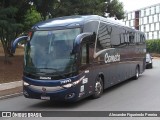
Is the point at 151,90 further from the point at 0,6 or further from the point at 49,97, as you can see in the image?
the point at 0,6

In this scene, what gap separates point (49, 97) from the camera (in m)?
12.3

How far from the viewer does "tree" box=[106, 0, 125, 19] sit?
123 ft

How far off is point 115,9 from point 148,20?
8347cm

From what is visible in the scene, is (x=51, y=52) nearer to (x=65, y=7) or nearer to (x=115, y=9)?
(x=65, y=7)

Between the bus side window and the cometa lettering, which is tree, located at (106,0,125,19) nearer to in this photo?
the cometa lettering

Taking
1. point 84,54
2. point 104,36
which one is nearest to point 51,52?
point 84,54

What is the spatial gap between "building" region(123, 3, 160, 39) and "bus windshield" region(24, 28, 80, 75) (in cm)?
10108

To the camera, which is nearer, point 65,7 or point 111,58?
point 111,58

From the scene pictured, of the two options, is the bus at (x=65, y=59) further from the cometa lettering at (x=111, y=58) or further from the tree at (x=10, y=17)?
the tree at (x=10, y=17)

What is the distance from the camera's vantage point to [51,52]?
12578 millimetres

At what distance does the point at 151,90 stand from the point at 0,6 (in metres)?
11.2

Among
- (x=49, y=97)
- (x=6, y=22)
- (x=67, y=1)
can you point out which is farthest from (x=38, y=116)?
(x=67, y=1)

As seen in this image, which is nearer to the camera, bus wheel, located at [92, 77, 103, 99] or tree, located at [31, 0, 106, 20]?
bus wheel, located at [92, 77, 103, 99]

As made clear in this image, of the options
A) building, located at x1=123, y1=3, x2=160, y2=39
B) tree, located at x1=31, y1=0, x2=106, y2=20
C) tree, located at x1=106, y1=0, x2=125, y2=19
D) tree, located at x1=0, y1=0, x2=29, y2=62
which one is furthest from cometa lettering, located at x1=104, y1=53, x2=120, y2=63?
building, located at x1=123, y1=3, x2=160, y2=39
